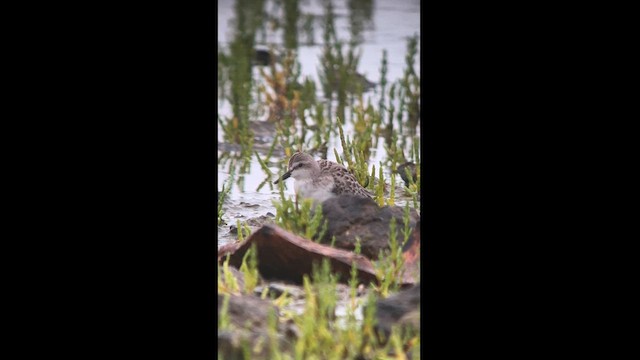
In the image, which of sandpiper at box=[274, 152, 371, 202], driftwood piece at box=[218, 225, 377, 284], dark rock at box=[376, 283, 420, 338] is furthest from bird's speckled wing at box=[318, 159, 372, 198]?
dark rock at box=[376, 283, 420, 338]

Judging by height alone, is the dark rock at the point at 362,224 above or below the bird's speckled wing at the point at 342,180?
below

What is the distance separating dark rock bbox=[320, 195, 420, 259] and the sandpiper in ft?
0.19

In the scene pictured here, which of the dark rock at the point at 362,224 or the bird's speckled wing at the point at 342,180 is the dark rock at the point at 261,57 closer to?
the bird's speckled wing at the point at 342,180

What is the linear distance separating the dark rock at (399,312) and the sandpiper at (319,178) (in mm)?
320

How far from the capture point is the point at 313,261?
301cm

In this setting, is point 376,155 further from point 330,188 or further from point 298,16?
point 298,16

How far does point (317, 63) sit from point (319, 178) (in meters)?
0.85

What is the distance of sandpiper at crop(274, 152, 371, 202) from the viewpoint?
3.17 meters

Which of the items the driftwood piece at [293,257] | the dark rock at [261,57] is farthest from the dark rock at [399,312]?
the dark rock at [261,57]

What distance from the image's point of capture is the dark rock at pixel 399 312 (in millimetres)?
2932

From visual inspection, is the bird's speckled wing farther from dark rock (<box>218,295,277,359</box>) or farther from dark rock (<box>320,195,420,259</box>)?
dark rock (<box>218,295,277,359</box>)

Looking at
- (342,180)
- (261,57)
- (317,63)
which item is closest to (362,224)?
(342,180)

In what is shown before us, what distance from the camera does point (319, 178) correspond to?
320 centimetres
